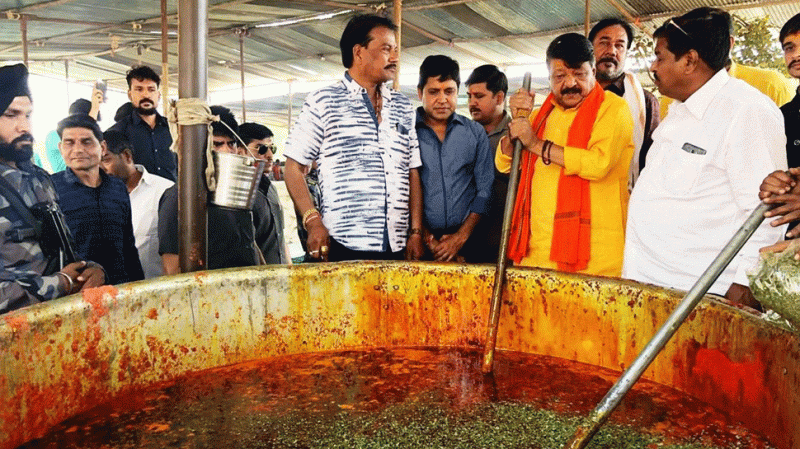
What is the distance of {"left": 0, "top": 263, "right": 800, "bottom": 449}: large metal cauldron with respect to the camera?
1.43 metres

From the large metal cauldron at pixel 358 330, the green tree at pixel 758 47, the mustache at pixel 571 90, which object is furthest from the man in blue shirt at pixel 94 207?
the green tree at pixel 758 47

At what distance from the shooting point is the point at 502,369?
189cm

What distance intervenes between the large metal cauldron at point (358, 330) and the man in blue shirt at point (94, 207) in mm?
1153

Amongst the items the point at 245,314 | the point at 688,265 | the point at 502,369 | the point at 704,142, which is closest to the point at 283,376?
the point at 245,314

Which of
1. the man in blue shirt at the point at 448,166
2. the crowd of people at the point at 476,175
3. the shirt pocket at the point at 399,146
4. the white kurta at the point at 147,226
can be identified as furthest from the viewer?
the white kurta at the point at 147,226

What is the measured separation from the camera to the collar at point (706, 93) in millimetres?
2150

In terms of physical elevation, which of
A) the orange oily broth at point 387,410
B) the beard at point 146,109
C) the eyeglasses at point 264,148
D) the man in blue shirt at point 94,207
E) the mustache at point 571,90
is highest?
the beard at point 146,109

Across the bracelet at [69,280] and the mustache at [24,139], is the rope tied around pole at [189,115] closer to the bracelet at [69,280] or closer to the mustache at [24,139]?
the bracelet at [69,280]

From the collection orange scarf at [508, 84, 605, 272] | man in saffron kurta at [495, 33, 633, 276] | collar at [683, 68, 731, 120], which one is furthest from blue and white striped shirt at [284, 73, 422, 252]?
collar at [683, 68, 731, 120]

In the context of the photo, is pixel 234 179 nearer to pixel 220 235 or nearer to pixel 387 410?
pixel 387 410

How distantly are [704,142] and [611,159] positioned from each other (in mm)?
398

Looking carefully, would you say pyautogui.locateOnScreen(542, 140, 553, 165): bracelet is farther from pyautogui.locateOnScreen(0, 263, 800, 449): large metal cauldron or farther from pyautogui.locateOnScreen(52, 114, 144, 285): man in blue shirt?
pyautogui.locateOnScreen(52, 114, 144, 285): man in blue shirt

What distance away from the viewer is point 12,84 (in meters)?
2.14

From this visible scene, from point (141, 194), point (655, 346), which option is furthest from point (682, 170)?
point (141, 194)
